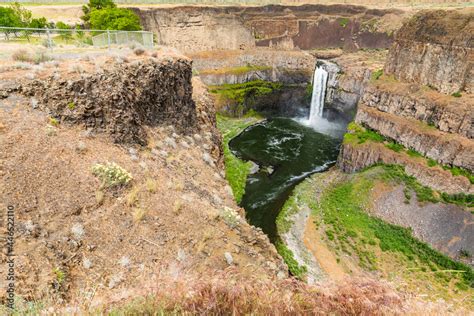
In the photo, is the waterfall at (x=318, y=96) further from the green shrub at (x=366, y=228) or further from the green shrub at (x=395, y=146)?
the green shrub at (x=366, y=228)

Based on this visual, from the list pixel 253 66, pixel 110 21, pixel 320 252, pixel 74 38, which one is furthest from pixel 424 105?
pixel 110 21

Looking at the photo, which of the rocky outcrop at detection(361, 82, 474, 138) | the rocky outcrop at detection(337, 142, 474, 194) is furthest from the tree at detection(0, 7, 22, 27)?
the rocky outcrop at detection(361, 82, 474, 138)

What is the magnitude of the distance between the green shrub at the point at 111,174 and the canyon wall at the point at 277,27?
48645 mm

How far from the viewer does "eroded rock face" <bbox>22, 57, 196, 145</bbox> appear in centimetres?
1588

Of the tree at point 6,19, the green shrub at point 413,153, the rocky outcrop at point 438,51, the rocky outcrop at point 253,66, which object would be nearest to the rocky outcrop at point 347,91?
the rocky outcrop at point 253,66

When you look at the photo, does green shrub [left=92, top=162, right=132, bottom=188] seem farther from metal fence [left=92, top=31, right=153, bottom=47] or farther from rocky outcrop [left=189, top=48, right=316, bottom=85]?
rocky outcrop [left=189, top=48, right=316, bottom=85]

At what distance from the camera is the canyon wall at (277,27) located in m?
58.3

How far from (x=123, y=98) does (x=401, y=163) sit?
2508 cm

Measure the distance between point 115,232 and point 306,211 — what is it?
61.8ft

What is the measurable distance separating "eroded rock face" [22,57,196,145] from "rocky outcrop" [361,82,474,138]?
71.9ft

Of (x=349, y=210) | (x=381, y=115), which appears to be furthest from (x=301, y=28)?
(x=349, y=210)

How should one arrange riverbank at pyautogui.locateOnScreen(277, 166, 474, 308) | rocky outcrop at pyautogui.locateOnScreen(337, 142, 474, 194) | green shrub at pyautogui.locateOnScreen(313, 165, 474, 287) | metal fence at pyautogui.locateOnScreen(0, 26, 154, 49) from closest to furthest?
riverbank at pyautogui.locateOnScreen(277, 166, 474, 308) < metal fence at pyautogui.locateOnScreen(0, 26, 154, 49) < green shrub at pyautogui.locateOnScreen(313, 165, 474, 287) < rocky outcrop at pyautogui.locateOnScreen(337, 142, 474, 194)

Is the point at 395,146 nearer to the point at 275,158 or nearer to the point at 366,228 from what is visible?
the point at 366,228

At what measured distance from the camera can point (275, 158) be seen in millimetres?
38406
